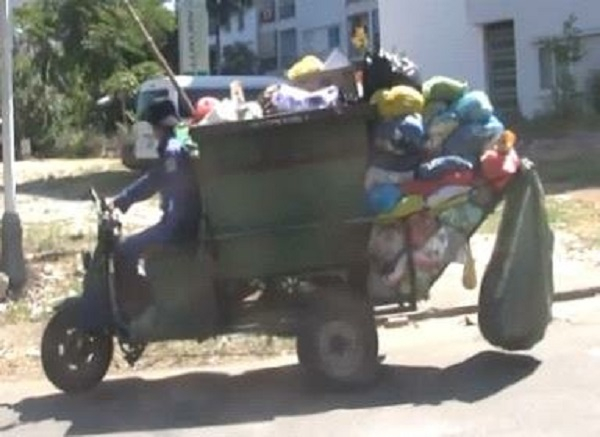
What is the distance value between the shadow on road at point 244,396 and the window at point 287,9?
64.7 m

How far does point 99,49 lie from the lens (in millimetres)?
37750

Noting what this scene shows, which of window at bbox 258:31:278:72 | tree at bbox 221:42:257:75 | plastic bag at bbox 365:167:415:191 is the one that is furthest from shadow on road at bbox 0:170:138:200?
window at bbox 258:31:278:72

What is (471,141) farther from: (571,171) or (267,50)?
(267,50)

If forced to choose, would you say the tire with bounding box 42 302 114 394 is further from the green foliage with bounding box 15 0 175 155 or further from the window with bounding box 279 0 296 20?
the window with bounding box 279 0 296 20

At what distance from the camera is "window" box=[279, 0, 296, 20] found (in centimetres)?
7294

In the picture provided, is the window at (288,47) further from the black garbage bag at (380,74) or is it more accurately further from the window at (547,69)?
the black garbage bag at (380,74)

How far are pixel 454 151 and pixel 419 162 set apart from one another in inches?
9.3

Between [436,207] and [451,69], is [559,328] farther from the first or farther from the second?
[451,69]

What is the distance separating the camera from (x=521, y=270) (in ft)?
27.8

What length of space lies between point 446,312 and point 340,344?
287 centimetres

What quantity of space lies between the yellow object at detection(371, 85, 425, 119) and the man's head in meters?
1.29

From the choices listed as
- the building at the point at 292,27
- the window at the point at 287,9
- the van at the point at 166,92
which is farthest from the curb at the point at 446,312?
the window at the point at 287,9

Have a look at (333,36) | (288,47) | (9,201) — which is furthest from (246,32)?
(9,201)

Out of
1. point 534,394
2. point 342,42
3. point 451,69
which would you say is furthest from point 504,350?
point 342,42
